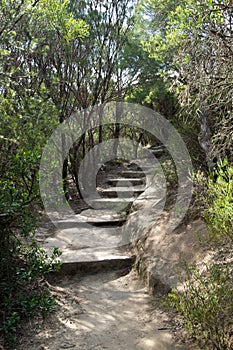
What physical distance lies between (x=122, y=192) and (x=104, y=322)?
5908 millimetres

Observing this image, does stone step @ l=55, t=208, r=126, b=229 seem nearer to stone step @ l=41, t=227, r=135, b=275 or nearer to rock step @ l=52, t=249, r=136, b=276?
stone step @ l=41, t=227, r=135, b=275

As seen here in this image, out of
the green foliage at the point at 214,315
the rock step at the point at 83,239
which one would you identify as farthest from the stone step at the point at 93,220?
the green foliage at the point at 214,315

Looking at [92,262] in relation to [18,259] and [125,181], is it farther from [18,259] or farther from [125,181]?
[125,181]

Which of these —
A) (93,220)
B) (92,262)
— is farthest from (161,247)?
(93,220)

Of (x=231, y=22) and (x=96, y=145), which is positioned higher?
(x=231, y=22)

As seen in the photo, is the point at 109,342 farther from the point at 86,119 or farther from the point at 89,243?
the point at 86,119

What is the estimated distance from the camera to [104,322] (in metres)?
3.50

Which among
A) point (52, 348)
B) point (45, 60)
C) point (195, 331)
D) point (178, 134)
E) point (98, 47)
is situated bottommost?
point (52, 348)

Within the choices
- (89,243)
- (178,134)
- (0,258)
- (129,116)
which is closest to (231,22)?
(178,134)

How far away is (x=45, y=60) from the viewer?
8.37 meters

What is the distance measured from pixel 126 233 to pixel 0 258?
9.38 ft

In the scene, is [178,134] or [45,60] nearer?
[178,134]

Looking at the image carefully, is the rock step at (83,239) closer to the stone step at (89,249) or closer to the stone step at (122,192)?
the stone step at (89,249)

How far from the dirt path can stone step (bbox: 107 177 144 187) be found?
5458 millimetres
